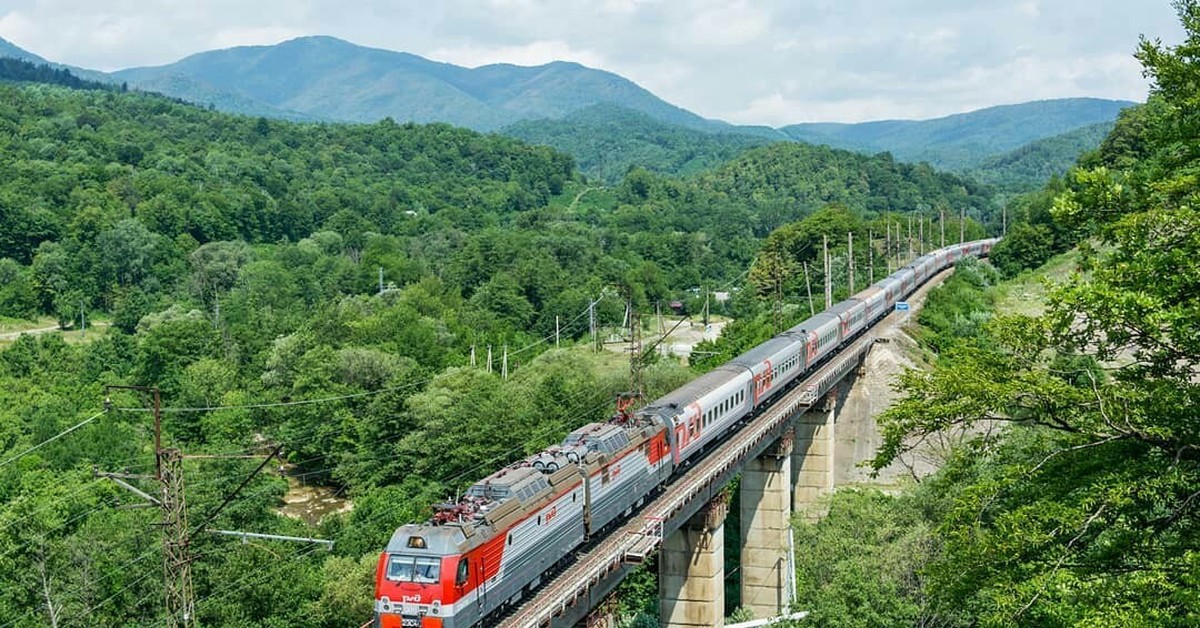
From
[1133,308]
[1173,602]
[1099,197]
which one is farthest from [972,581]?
[1099,197]

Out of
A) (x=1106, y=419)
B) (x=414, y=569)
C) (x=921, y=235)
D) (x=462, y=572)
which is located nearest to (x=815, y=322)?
(x=462, y=572)

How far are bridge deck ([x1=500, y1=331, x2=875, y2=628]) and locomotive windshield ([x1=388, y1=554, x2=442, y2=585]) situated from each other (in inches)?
132

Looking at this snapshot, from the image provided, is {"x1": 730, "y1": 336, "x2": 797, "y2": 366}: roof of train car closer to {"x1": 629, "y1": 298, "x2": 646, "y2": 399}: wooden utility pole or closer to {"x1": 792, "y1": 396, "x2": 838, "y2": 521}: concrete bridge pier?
{"x1": 629, "y1": 298, "x2": 646, "y2": 399}: wooden utility pole

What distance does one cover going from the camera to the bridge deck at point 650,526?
97.7ft

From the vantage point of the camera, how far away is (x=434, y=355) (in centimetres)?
9831

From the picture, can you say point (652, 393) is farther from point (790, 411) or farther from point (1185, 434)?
point (1185, 434)

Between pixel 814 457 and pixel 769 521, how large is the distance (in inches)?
440

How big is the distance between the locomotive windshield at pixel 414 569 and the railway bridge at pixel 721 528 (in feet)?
10.7

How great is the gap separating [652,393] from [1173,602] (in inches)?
2451

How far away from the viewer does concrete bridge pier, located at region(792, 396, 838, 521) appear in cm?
6756

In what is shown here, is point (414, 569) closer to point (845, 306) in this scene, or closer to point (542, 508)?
point (542, 508)

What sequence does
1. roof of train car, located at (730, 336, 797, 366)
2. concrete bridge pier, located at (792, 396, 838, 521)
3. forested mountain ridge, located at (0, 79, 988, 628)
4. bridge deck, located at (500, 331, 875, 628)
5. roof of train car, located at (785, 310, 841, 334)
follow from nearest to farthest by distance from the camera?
bridge deck, located at (500, 331, 875, 628)
forested mountain ridge, located at (0, 79, 988, 628)
roof of train car, located at (730, 336, 797, 366)
roof of train car, located at (785, 310, 841, 334)
concrete bridge pier, located at (792, 396, 838, 521)

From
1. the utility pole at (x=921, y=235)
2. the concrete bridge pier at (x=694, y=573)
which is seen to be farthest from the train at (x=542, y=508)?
the utility pole at (x=921, y=235)

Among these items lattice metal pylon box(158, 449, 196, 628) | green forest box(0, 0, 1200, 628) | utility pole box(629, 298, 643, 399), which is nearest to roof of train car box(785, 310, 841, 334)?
utility pole box(629, 298, 643, 399)
